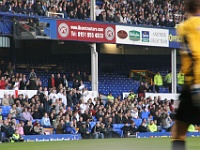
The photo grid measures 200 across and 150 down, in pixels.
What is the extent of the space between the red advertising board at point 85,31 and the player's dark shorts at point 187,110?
911 inches

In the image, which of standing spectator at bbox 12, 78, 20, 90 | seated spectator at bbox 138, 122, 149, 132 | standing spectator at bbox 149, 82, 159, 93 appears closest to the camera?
standing spectator at bbox 12, 78, 20, 90

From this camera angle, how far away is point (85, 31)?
1239 inches

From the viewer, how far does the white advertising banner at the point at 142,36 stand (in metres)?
33.2

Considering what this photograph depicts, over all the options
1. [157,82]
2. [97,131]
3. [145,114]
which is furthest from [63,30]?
[157,82]

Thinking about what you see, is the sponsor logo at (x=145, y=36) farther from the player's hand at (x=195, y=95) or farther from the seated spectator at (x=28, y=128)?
the player's hand at (x=195, y=95)

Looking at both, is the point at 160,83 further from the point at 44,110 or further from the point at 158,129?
the point at 44,110

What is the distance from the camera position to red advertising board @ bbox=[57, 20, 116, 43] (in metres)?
30.6

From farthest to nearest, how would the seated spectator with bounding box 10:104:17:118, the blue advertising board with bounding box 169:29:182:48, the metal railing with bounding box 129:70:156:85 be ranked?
the metal railing with bounding box 129:70:156:85 → the blue advertising board with bounding box 169:29:182:48 → the seated spectator with bounding box 10:104:17:118

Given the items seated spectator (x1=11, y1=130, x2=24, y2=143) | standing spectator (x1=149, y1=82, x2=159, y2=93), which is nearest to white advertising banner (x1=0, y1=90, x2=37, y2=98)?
seated spectator (x1=11, y1=130, x2=24, y2=143)

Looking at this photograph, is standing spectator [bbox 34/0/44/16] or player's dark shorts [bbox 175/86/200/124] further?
standing spectator [bbox 34/0/44/16]

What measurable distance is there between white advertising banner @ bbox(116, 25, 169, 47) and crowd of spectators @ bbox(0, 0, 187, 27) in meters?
0.47

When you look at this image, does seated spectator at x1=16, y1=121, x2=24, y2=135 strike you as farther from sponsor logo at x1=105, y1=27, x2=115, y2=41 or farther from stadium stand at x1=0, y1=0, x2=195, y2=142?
sponsor logo at x1=105, y1=27, x2=115, y2=41

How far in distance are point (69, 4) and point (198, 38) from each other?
24210mm

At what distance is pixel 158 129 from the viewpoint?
29703 mm
